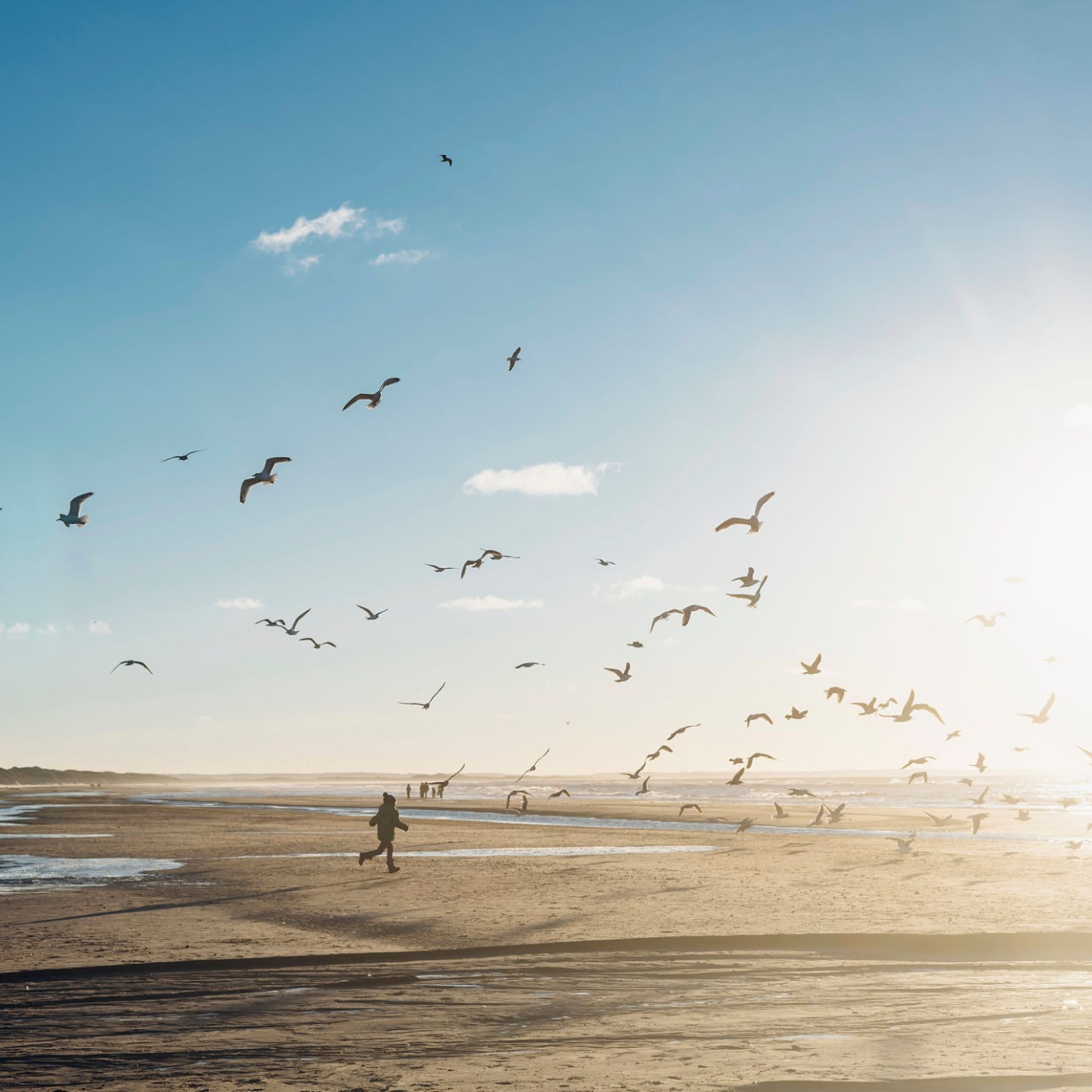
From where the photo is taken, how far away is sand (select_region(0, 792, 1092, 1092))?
978 cm

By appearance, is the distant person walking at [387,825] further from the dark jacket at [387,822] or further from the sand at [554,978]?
the sand at [554,978]

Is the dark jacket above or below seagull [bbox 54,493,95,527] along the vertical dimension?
below

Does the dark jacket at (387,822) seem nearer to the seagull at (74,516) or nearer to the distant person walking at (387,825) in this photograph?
the distant person walking at (387,825)

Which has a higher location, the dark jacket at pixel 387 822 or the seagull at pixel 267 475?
the seagull at pixel 267 475

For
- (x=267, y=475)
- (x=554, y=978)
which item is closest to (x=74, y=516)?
(x=267, y=475)

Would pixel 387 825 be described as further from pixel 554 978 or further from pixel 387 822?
pixel 554 978

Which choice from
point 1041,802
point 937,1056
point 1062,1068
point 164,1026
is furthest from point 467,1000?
point 1041,802

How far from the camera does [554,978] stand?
46.3ft

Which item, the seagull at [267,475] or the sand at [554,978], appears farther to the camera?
the seagull at [267,475]

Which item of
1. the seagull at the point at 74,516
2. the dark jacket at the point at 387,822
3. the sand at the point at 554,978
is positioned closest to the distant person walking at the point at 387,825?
the dark jacket at the point at 387,822

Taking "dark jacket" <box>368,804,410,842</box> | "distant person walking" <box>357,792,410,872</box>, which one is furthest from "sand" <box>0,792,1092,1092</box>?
"dark jacket" <box>368,804,410,842</box>

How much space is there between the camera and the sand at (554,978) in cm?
978

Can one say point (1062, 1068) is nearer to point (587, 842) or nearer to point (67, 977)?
point (67, 977)

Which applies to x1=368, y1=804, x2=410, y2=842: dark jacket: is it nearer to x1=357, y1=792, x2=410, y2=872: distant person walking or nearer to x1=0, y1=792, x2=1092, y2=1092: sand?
x1=357, y1=792, x2=410, y2=872: distant person walking
